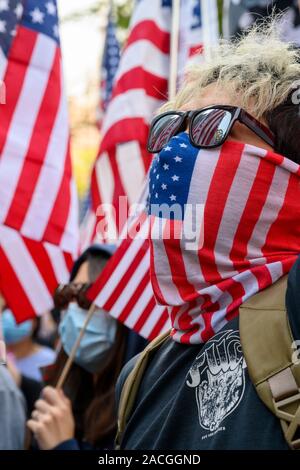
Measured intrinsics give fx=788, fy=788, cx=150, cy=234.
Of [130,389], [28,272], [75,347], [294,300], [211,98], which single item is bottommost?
[75,347]

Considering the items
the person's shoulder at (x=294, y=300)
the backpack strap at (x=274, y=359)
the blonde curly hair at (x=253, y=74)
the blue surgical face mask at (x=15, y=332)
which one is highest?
the blonde curly hair at (x=253, y=74)

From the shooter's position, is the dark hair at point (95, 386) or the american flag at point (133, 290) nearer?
the american flag at point (133, 290)

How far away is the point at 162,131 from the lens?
2400mm

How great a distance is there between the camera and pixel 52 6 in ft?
14.6

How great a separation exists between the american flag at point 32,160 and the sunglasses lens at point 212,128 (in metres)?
2.12

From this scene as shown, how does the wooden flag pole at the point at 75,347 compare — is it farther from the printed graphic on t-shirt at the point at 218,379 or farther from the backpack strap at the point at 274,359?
the backpack strap at the point at 274,359

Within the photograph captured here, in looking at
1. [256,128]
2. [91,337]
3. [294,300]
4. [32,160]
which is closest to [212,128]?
[256,128]

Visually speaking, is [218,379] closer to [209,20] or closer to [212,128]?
[212,128]

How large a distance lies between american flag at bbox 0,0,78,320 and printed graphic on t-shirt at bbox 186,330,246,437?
234cm

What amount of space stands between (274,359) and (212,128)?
725 millimetres

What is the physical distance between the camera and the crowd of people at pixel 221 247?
6.31 ft

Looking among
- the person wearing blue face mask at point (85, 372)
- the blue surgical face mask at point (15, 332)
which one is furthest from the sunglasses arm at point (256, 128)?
the blue surgical face mask at point (15, 332)

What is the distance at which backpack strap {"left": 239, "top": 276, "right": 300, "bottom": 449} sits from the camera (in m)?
1.68
